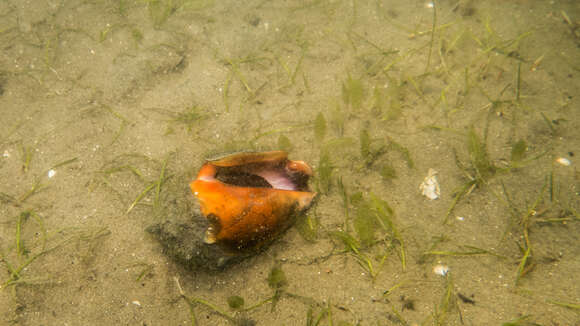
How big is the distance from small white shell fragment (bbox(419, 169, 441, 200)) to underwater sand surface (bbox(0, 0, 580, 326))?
31mm

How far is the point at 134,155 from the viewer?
2.93 meters

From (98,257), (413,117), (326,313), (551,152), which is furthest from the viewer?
(413,117)

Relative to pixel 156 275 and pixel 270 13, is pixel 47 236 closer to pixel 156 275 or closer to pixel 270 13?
pixel 156 275

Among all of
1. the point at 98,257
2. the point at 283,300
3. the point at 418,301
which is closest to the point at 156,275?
the point at 98,257

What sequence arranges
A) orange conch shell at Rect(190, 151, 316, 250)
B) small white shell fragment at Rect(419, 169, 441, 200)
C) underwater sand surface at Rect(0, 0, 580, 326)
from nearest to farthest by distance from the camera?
orange conch shell at Rect(190, 151, 316, 250) → underwater sand surface at Rect(0, 0, 580, 326) → small white shell fragment at Rect(419, 169, 441, 200)

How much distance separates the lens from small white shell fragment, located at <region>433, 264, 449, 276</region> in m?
2.35

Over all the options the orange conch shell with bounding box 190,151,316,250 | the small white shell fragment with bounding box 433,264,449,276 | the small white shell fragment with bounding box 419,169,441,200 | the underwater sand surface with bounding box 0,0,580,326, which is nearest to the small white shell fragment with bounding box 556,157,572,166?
the underwater sand surface with bounding box 0,0,580,326

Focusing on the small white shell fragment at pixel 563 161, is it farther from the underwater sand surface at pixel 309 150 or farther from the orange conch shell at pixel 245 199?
the orange conch shell at pixel 245 199

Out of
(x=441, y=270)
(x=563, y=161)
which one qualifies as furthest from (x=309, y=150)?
(x=563, y=161)

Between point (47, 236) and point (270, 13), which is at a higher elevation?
point (270, 13)

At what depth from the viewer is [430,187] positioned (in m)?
2.71

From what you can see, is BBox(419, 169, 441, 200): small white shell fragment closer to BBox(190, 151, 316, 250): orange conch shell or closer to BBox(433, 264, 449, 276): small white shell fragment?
BBox(433, 264, 449, 276): small white shell fragment

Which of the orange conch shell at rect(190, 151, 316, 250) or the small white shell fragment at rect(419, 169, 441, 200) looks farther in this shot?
the small white shell fragment at rect(419, 169, 441, 200)

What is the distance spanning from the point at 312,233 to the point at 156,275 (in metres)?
1.17
